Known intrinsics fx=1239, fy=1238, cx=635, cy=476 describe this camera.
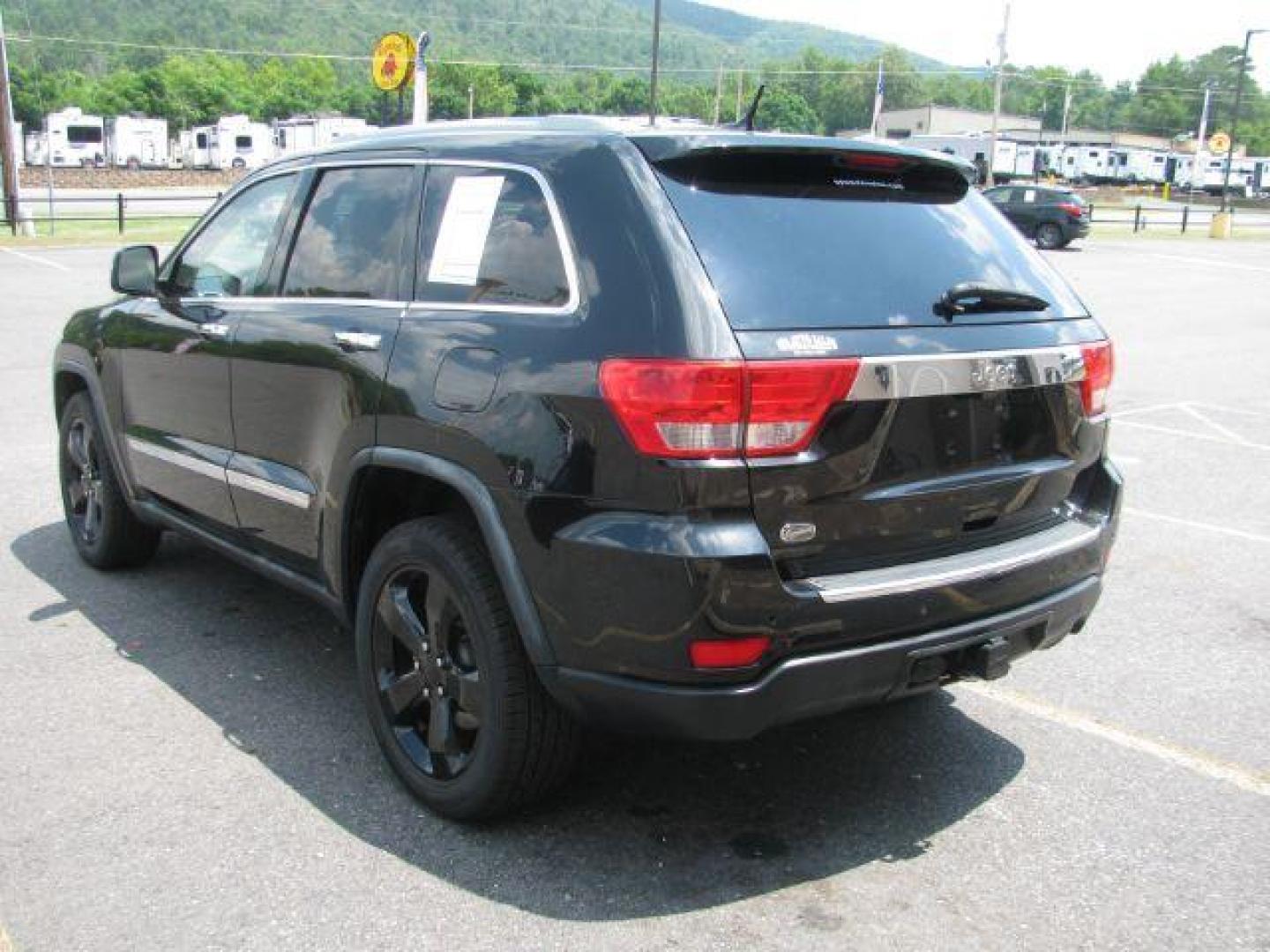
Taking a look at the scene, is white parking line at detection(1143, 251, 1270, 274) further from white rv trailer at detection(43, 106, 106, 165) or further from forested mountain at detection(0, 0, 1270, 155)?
white rv trailer at detection(43, 106, 106, 165)

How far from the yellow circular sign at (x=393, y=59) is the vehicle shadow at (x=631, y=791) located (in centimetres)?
1954

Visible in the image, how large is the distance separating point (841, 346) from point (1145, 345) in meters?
13.1

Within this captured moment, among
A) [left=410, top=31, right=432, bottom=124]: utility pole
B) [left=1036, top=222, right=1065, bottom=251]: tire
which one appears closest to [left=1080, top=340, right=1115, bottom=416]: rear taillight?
[left=410, top=31, right=432, bottom=124]: utility pole

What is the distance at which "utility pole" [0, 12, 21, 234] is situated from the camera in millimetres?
26078

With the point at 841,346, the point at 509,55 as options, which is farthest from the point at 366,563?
the point at 509,55

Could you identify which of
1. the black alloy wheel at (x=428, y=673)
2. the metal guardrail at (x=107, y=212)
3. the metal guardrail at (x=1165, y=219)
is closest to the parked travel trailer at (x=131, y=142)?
the metal guardrail at (x=107, y=212)

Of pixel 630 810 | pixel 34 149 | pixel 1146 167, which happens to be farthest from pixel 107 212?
pixel 1146 167

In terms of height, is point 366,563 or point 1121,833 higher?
point 366,563

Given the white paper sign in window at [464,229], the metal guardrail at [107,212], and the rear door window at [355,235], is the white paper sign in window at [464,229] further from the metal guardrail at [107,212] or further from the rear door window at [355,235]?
the metal guardrail at [107,212]

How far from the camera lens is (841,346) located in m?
2.92

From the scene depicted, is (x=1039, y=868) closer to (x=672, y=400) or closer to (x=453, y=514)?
(x=672, y=400)

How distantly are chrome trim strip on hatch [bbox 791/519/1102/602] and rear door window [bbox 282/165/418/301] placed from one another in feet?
5.02

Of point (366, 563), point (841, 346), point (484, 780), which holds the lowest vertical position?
point (484, 780)

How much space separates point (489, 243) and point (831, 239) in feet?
2.99
